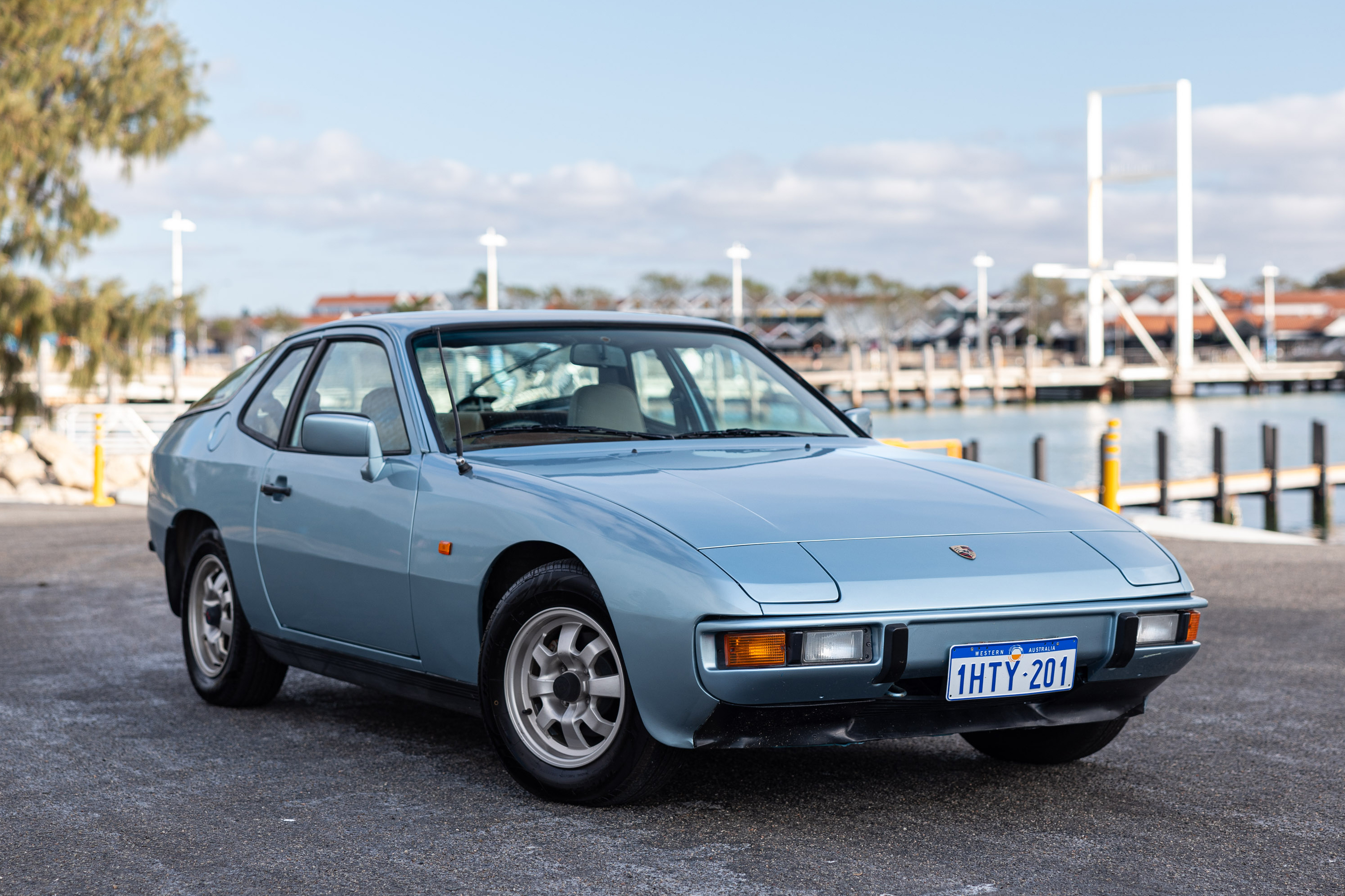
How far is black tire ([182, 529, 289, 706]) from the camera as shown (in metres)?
5.51

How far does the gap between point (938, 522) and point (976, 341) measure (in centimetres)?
14407

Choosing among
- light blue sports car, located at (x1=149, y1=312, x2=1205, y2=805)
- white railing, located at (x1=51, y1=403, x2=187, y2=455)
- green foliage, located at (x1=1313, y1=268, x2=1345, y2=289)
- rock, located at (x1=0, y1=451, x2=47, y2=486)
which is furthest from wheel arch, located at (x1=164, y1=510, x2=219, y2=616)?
green foliage, located at (x1=1313, y1=268, x2=1345, y2=289)

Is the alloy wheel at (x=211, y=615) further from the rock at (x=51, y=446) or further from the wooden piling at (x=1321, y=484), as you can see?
the wooden piling at (x=1321, y=484)

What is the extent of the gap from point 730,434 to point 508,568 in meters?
1.04

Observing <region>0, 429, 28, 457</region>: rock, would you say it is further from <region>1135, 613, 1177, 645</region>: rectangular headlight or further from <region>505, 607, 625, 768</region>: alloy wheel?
<region>1135, 613, 1177, 645</region>: rectangular headlight

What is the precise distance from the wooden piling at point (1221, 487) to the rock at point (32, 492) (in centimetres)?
1902

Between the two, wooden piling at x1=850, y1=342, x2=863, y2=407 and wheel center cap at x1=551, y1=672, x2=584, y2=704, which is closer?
wheel center cap at x1=551, y1=672, x2=584, y2=704

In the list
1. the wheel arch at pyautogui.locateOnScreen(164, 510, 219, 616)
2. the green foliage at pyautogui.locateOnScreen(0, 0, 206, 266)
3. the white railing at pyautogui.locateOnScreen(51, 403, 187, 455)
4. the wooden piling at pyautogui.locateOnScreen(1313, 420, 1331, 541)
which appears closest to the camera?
the wheel arch at pyautogui.locateOnScreen(164, 510, 219, 616)

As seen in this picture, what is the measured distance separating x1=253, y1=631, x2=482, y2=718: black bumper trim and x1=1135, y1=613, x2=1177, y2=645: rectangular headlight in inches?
72.2

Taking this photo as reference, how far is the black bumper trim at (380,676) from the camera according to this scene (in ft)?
14.1

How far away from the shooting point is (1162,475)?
2517 centimetres

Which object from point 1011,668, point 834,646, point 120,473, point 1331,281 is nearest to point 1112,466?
point 1011,668

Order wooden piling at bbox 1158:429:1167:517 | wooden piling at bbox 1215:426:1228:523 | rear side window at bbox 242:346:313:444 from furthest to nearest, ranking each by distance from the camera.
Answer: wooden piling at bbox 1215:426:1228:523
wooden piling at bbox 1158:429:1167:517
rear side window at bbox 242:346:313:444

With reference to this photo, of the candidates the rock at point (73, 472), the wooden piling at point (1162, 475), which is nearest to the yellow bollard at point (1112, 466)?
the wooden piling at point (1162, 475)
